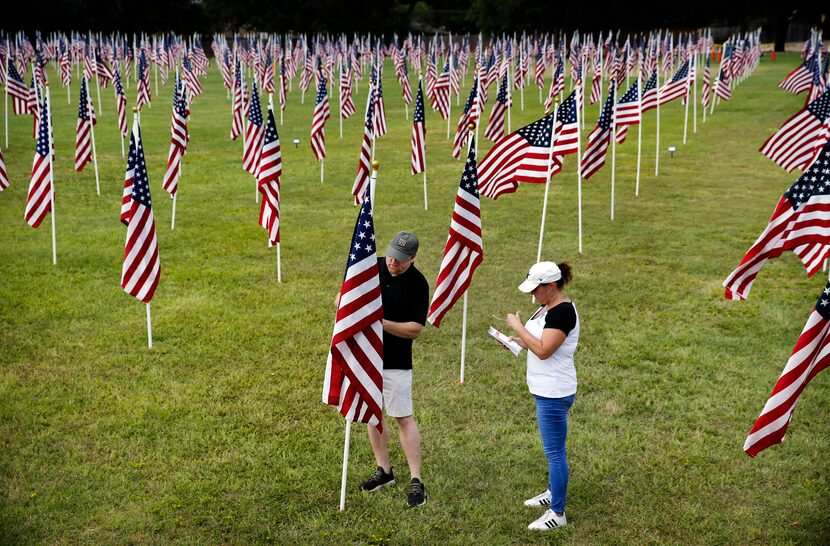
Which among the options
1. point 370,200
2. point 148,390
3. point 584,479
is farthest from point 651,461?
point 148,390

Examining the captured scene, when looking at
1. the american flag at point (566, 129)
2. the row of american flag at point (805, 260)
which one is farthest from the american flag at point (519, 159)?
the row of american flag at point (805, 260)

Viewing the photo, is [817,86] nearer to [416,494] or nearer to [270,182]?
[270,182]

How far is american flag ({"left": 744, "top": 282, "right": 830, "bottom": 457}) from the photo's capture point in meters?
6.84

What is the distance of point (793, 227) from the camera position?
9.09 m

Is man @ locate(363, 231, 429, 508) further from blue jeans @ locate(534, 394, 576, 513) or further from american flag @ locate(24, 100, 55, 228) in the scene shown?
american flag @ locate(24, 100, 55, 228)

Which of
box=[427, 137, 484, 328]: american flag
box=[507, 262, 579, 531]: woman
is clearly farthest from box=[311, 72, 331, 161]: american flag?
box=[507, 262, 579, 531]: woman

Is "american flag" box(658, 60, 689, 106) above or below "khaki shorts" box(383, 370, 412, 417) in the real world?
above

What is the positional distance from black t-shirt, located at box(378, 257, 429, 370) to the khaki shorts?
0.11 metres

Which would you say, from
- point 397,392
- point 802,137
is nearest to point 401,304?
point 397,392

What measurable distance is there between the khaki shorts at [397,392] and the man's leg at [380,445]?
315mm

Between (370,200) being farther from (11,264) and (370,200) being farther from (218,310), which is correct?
(11,264)

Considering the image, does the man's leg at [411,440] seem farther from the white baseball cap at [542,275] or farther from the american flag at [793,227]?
the american flag at [793,227]

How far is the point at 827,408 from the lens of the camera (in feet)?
33.1

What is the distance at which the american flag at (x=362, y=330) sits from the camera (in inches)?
287
